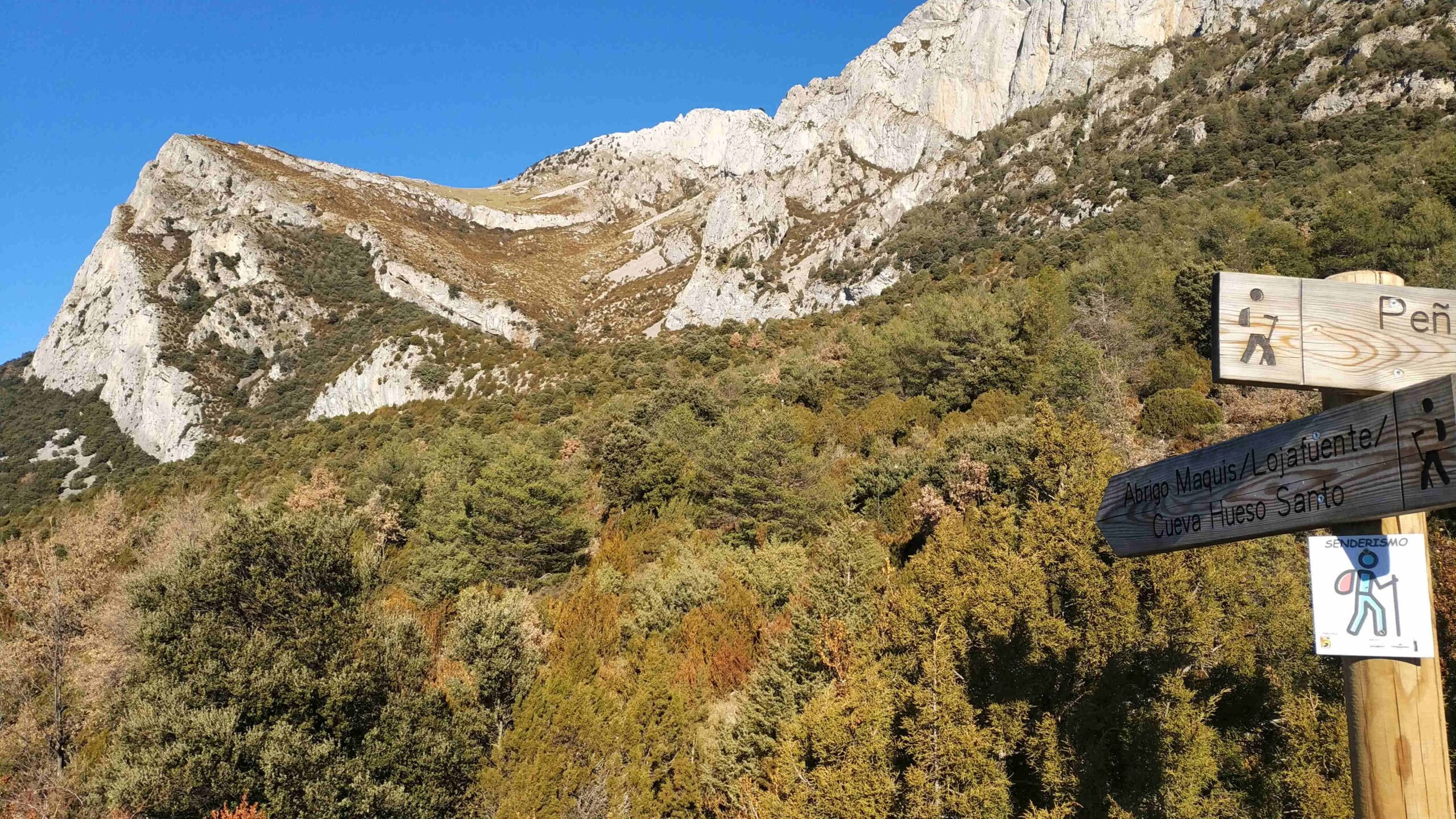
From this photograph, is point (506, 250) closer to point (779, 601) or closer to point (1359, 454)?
point (779, 601)

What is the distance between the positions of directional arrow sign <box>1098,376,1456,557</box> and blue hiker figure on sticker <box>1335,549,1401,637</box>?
0.14m

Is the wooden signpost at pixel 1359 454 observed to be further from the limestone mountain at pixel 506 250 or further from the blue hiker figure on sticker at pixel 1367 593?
the limestone mountain at pixel 506 250

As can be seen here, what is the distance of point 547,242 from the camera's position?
12025 cm

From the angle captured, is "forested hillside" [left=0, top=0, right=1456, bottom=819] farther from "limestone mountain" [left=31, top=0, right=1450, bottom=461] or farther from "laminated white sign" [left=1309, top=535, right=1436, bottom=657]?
"limestone mountain" [left=31, top=0, right=1450, bottom=461]

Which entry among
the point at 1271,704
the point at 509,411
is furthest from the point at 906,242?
the point at 1271,704

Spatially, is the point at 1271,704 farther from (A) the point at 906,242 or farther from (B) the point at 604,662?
(A) the point at 906,242

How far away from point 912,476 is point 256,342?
268ft

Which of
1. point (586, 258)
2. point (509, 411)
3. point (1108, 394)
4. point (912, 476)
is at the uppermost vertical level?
point (586, 258)

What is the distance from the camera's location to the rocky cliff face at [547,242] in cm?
7606

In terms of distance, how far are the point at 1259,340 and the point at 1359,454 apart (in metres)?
0.42

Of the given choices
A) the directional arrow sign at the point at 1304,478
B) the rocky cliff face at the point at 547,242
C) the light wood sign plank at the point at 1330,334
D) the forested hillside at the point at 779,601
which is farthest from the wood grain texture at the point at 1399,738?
the rocky cliff face at the point at 547,242

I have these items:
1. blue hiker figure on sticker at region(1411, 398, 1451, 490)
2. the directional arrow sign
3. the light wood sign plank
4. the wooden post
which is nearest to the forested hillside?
the directional arrow sign

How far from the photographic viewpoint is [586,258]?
113938mm

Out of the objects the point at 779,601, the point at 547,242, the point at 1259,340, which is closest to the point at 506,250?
the point at 547,242
